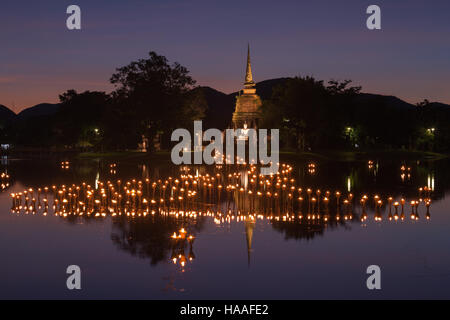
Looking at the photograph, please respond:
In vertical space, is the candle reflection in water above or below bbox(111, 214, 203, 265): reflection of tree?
above

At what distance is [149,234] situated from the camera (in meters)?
16.5

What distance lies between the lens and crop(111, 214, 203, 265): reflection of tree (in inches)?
559

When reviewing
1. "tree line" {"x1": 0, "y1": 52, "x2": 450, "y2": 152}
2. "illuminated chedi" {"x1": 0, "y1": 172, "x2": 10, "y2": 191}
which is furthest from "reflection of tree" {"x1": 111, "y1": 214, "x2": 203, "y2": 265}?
"tree line" {"x1": 0, "y1": 52, "x2": 450, "y2": 152}

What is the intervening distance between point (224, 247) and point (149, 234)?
2999 mm

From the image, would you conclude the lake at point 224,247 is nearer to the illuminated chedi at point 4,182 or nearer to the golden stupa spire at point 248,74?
the illuminated chedi at point 4,182

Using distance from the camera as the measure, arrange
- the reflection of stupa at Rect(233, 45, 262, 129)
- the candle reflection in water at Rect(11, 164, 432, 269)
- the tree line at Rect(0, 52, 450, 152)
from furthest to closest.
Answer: the reflection of stupa at Rect(233, 45, 262, 129) → the tree line at Rect(0, 52, 450, 152) → the candle reflection in water at Rect(11, 164, 432, 269)

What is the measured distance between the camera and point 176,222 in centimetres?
1872

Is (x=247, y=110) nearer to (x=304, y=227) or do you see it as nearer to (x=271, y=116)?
(x=271, y=116)

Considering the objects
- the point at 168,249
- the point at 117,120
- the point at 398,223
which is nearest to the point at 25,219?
the point at 168,249

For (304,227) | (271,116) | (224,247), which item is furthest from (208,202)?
(271,116)

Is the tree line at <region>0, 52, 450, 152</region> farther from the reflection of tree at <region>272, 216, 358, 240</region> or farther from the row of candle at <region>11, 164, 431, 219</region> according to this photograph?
the reflection of tree at <region>272, 216, 358, 240</region>

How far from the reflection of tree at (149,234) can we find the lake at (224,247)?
4cm

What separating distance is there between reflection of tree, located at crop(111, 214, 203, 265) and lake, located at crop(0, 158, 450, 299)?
4cm
